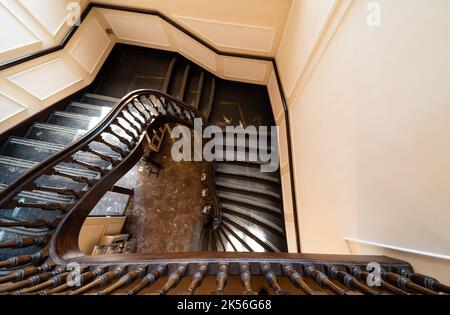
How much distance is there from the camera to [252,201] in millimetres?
2988

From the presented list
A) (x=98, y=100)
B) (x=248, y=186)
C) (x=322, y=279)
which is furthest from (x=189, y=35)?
(x=322, y=279)

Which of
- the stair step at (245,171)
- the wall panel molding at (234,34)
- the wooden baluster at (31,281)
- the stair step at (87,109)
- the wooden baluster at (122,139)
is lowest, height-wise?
the wooden baluster at (31,281)

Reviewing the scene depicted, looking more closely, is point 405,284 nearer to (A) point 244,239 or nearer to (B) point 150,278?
(B) point 150,278

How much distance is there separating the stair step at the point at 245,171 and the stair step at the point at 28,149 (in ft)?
7.95

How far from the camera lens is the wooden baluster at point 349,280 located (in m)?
0.64

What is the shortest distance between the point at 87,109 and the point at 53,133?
84 centimetres

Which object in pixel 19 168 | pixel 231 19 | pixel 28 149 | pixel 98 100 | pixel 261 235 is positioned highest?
pixel 231 19

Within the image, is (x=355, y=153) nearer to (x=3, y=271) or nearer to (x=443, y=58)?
(x=443, y=58)

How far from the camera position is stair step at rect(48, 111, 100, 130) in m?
2.75

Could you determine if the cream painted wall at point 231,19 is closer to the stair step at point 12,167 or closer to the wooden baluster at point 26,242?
the stair step at point 12,167

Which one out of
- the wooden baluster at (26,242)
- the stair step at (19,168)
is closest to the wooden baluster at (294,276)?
the wooden baluster at (26,242)

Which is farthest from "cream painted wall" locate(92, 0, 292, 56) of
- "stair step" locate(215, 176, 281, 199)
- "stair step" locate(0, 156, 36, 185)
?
"stair step" locate(0, 156, 36, 185)
